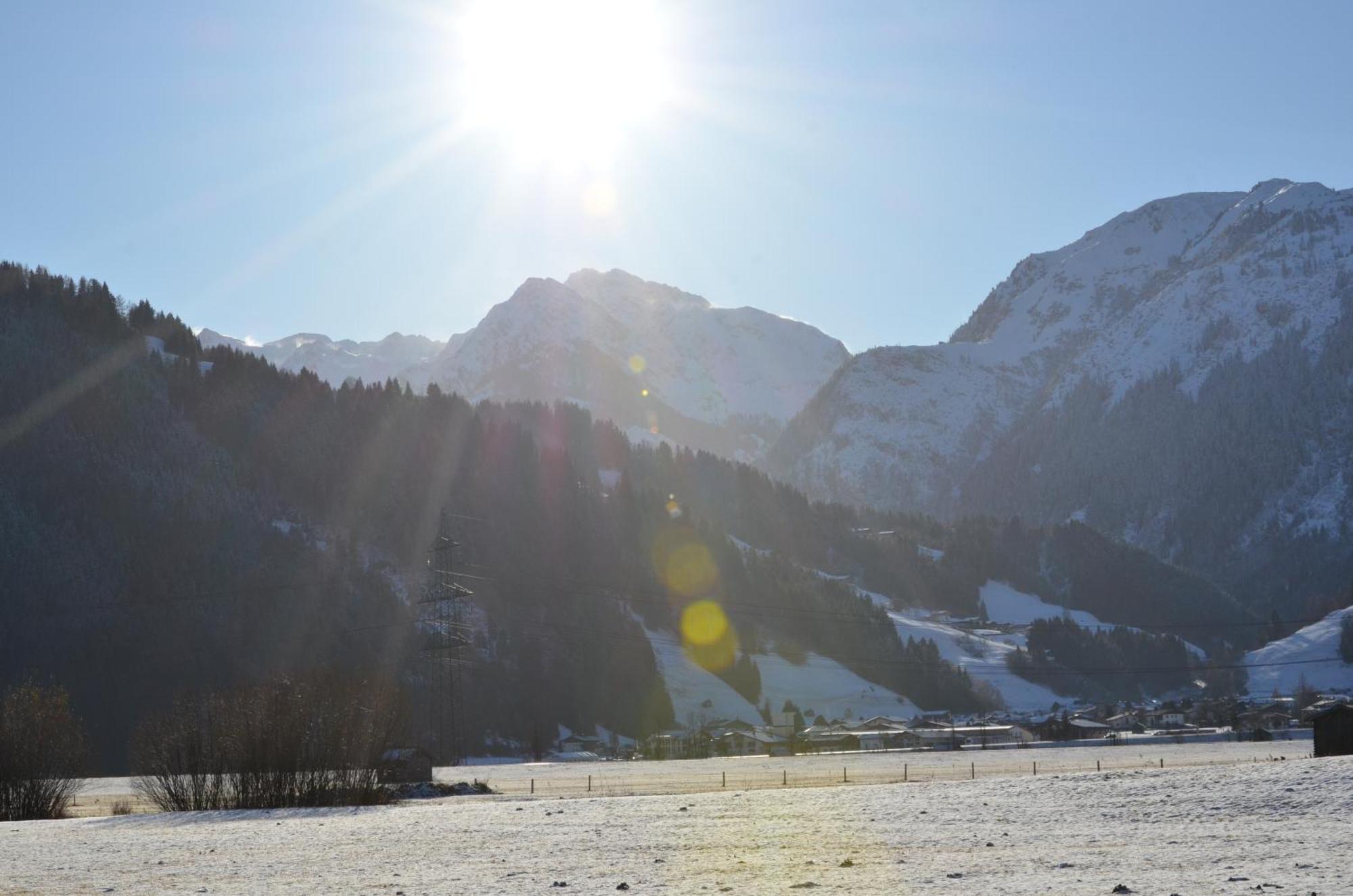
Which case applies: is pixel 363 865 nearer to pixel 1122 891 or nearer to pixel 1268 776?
pixel 1122 891

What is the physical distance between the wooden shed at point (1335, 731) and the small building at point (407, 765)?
6598cm

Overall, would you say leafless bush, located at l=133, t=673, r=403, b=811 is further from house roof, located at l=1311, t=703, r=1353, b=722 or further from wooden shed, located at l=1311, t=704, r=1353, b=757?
house roof, located at l=1311, t=703, r=1353, b=722

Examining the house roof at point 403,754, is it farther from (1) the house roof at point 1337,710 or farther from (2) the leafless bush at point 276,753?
(1) the house roof at point 1337,710

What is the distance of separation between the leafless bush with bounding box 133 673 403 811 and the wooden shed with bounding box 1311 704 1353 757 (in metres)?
66.6

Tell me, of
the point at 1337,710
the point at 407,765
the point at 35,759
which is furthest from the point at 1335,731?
the point at 35,759

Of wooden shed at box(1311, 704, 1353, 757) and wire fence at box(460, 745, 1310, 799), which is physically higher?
wooden shed at box(1311, 704, 1353, 757)

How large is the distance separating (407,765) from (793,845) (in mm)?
66106

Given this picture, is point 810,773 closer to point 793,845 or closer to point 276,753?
point 276,753

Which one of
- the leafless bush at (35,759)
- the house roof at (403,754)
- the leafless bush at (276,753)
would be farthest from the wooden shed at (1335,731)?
the leafless bush at (35,759)

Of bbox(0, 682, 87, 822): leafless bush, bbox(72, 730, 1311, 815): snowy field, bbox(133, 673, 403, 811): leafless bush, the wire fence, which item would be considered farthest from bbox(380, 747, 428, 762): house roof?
bbox(0, 682, 87, 822): leafless bush

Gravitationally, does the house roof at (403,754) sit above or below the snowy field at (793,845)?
above

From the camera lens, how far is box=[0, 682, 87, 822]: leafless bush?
3123 inches

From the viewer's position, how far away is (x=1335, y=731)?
9938 cm

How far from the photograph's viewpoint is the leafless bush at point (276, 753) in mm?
79688
